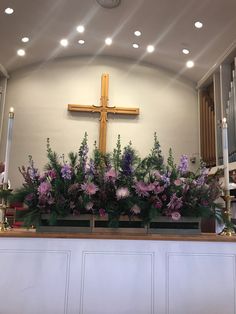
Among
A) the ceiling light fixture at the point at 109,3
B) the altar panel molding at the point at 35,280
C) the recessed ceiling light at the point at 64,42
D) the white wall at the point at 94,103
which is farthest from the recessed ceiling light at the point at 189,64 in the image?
the altar panel molding at the point at 35,280

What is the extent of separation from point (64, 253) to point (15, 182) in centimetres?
415

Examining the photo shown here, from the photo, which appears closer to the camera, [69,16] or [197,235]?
[197,235]

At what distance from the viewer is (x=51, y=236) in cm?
151

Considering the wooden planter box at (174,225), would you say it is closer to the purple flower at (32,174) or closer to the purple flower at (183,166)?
the purple flower at (183,166)

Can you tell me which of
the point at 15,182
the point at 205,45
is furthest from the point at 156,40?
the point at 15,182

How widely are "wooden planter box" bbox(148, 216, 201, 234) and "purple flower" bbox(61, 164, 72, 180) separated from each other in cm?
48

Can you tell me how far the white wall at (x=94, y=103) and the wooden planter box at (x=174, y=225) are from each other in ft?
13.3

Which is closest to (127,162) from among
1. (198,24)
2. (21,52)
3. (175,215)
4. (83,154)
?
(83,154)

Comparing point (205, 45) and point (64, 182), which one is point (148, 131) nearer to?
point (205, 45)

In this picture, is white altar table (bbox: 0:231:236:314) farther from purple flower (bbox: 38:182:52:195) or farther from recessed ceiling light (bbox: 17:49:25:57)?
recessed ceiling light (bbox: 17:49:25:57)

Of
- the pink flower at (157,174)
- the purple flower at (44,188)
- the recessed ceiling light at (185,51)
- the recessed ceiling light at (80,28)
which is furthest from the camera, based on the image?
the recessed ceiling light at (185,51)

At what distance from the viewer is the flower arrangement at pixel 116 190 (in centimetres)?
158

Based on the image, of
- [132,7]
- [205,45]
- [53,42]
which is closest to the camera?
[132,7]

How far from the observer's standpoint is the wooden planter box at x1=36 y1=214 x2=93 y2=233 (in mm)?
1587
